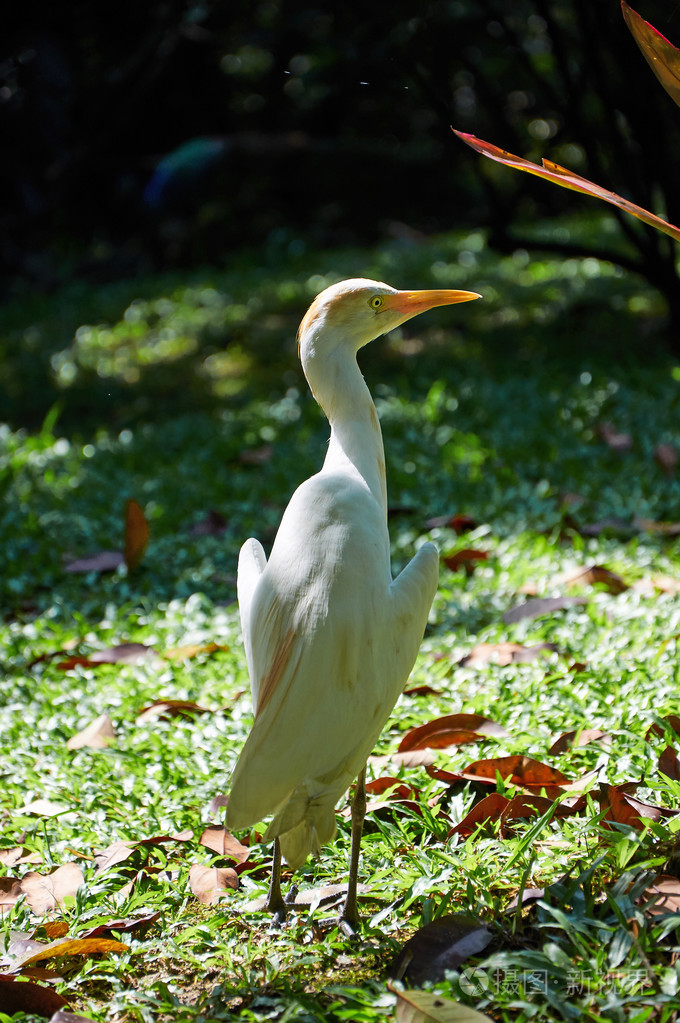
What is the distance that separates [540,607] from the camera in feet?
10.9

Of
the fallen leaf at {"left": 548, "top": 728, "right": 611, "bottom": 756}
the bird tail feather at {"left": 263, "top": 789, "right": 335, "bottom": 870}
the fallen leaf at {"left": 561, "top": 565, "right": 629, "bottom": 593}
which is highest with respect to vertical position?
the bird tail feather at {"left": 263, "top": 789, "right": 335, "bottom": 870}

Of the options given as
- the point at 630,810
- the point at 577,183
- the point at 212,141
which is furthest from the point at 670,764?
the point at 212,141

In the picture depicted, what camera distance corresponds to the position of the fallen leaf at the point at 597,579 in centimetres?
343

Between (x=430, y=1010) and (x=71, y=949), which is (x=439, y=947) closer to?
(x=430, y=1010)

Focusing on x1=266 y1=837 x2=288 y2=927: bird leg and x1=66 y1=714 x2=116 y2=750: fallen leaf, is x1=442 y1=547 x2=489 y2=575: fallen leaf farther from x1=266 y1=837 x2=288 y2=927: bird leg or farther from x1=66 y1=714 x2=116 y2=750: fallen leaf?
x1=266 y1=837 x2=288 y2=927: bird leg

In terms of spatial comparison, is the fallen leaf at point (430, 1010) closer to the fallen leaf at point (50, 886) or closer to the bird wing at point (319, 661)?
the bird wing at point (319, 661)

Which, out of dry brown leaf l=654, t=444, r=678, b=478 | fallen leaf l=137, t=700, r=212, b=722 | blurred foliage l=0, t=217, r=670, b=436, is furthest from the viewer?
blurred foliage l=0, t=217, r=670, b=436

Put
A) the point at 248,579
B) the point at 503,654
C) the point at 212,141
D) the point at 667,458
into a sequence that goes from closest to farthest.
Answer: the point at 248,579 < the point at 503,654 < the point at 667,458 < the point at 212,141

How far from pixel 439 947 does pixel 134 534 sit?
2515 mm

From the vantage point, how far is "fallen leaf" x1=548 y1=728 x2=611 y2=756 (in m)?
2.48

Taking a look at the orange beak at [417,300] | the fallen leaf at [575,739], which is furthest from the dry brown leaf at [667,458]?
the orange beak at [417,300]

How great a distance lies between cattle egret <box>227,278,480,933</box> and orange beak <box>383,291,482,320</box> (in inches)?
18.9

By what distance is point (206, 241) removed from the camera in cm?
1019

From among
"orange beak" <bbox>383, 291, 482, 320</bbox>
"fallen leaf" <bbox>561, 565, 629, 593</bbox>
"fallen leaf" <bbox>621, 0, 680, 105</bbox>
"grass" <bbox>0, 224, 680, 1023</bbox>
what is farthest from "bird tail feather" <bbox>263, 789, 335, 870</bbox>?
"fallen leaf" <bbox>561, 565, 629, 593</bbox>
